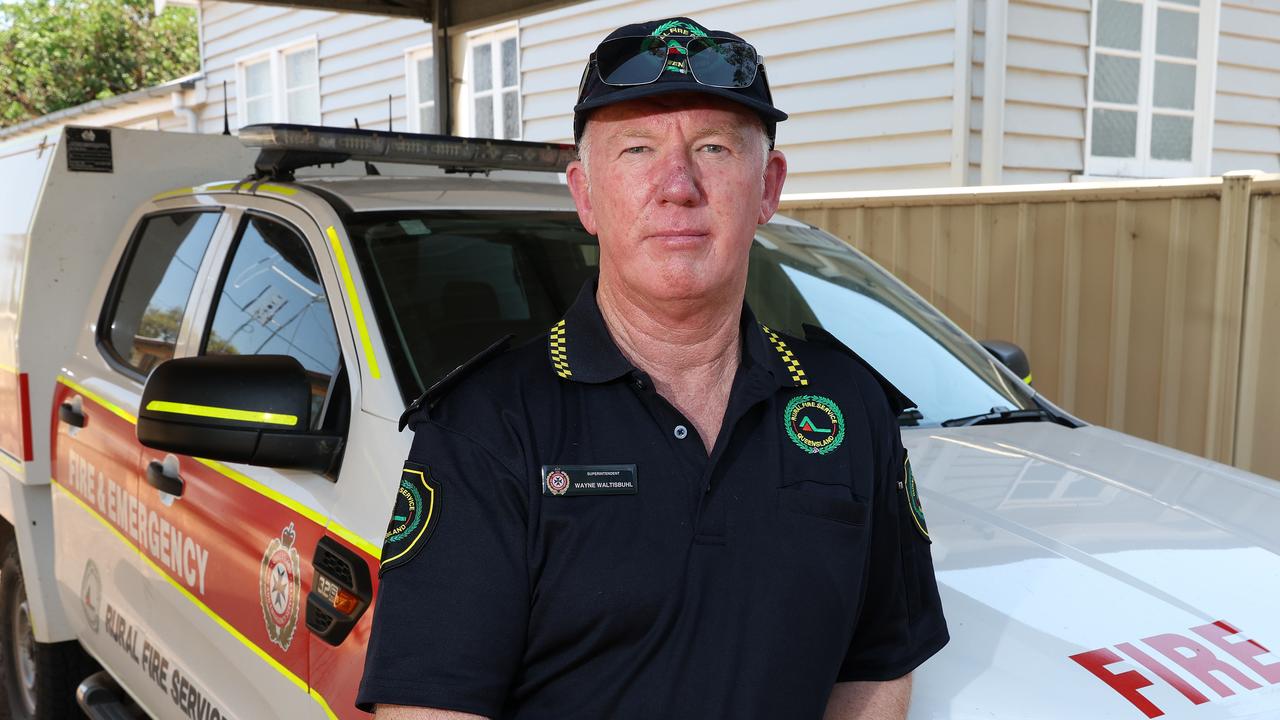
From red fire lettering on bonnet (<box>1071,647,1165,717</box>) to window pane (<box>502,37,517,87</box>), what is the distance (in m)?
9.49

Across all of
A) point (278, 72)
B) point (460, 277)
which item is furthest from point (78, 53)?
point (460, 277)

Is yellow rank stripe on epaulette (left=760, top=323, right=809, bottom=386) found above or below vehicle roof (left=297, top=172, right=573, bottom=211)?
below

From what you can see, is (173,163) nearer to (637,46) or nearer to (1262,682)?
(637,46)

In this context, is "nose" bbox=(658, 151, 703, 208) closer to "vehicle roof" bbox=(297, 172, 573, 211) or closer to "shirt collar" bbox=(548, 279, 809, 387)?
"shirt collar" bbox=(548, 279, 809, 387)

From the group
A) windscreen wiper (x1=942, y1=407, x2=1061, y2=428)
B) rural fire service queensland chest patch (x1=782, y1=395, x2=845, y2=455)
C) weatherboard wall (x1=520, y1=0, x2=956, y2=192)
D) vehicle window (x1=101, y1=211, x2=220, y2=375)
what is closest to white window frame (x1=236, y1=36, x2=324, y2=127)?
weatherboard wall (x1=520, y1=0, x2=956, y2=192)

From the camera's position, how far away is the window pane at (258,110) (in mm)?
14172

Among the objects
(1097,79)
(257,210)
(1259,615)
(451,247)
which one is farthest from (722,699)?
(1097,79)

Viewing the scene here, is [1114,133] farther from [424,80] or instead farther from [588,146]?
[588,146]

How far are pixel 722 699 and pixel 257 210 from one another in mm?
1993

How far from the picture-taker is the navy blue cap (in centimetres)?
146

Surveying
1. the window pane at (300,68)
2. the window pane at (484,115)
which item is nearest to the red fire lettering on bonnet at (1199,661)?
the window pane at (484,115)

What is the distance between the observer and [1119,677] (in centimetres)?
161

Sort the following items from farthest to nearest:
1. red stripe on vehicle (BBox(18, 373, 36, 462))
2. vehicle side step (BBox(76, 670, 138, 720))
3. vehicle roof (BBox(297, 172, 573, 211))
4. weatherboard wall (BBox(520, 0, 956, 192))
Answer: weatherboard wall (BBox(520, 0, 956, 192))
red stripe on vehicle (BBox(18, 373, 36, 462))
vehicle side step (BBox(76, 670, 138, 720))
vehicle roof (BBox(297, 172, 573, 211))

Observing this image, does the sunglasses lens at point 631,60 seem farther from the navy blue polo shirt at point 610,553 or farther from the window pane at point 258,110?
the window pane at point 258,110
